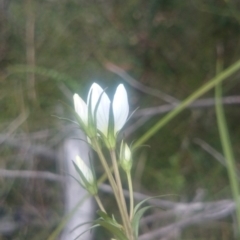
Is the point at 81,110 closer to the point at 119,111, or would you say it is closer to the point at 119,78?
the point at 119,111

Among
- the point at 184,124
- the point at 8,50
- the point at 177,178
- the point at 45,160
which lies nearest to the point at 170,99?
the point at 184,124

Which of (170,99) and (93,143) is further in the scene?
(170,99)

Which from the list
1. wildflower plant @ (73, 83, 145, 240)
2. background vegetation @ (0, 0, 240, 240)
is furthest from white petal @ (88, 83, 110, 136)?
background vegetation @ (0, 0, 240, 240)

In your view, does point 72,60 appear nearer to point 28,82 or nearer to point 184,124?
point 28,82

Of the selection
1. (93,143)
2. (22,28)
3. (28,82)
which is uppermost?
(22,28)

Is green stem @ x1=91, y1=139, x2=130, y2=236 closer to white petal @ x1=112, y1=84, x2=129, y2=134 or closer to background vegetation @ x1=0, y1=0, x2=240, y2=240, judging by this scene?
white petal @ x1=112, y1=84, x2=129, y2=134

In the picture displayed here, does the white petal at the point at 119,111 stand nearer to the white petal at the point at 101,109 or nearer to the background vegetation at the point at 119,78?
the white petal at the point at 101,109

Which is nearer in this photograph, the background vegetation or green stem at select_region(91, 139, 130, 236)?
green stem at select_region(91, 139, 130, 236)

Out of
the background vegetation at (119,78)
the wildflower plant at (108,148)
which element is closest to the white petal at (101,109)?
the wildflower plant at (108,148)

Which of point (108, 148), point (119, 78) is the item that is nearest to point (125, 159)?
point (108, 148)
